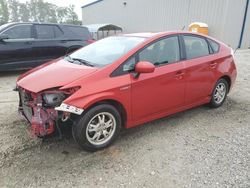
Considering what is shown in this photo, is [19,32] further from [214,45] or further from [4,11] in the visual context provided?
[4,11]

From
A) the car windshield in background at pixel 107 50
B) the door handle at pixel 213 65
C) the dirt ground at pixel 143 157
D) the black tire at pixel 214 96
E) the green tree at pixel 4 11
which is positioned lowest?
the dirt ground at pixel 143 157

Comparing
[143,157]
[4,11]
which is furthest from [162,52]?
[4,11]

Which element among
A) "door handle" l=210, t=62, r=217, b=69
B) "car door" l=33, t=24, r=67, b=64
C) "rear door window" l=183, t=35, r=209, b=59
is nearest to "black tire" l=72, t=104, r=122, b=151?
"rear door window" l=183, t=35, r=209, b=59

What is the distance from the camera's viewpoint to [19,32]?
24.4 ft

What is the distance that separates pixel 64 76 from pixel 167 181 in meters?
1.77

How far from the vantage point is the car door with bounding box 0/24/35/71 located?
716 cm

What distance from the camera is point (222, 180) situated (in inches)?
111

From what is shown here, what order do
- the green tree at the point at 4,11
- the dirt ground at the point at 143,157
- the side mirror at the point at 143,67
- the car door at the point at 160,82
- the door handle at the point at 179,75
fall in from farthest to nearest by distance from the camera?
the green tree at the point at 4,11
the door handle at the point at 179,75
the car door at the point at 160,82
the side mirror at the point at 143,67
the dirt ground at the point at 143,157

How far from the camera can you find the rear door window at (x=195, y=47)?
4.22 meters

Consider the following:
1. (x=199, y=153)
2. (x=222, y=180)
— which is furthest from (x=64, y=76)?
(x=222, y=180)

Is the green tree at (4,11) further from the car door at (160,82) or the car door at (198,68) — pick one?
the car door at (160,82)

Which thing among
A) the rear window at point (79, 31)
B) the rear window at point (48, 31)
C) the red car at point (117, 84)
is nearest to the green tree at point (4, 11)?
the rear window at point (79, 31)

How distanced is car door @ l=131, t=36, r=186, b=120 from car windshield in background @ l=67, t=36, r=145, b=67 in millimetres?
272

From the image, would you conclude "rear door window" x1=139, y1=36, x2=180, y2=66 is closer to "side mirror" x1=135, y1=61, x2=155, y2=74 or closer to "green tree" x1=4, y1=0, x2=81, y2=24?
"side mirror" x1=135, y1=61, x2=155, y2=74
